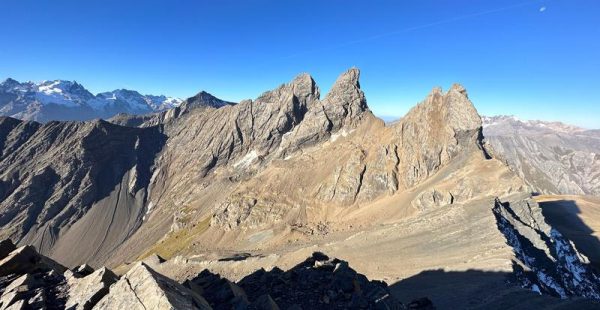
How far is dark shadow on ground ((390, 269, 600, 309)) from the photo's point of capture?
3716 cm

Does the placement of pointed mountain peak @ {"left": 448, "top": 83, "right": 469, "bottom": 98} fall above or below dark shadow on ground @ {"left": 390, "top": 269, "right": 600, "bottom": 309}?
above

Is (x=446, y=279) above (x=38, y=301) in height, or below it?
below

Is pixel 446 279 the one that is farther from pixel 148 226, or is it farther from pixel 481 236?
pixel 148 226

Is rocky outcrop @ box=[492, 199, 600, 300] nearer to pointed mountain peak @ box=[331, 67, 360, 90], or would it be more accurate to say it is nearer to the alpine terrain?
the alpine terrain

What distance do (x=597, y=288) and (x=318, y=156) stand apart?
333 feet

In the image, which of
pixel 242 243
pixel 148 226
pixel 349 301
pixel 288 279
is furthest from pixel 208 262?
pixel 148 226

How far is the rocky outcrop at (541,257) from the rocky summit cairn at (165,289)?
75.1 ft

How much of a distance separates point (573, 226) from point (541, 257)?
5928 cm

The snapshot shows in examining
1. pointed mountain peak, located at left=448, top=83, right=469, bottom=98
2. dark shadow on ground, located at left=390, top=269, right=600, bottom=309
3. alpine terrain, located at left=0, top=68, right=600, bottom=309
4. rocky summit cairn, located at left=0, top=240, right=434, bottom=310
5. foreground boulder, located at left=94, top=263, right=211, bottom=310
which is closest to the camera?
foreground boulder, located at left=94, top=263, right=211, bottom=310

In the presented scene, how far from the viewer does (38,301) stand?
2144cm

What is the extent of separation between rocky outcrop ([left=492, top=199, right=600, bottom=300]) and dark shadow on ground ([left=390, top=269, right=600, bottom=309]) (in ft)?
12.6

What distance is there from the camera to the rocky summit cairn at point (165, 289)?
1959 centimetres

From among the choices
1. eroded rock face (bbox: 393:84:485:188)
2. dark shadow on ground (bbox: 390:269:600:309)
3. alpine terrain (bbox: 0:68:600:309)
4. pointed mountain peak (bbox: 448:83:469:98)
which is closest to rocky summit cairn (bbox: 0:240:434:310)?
alpine terrain (bbox: 0:68:600:309)

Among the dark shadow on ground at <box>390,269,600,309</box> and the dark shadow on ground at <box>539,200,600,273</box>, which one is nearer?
the dark shadow on ground at <box>390,269,600,309</box>
